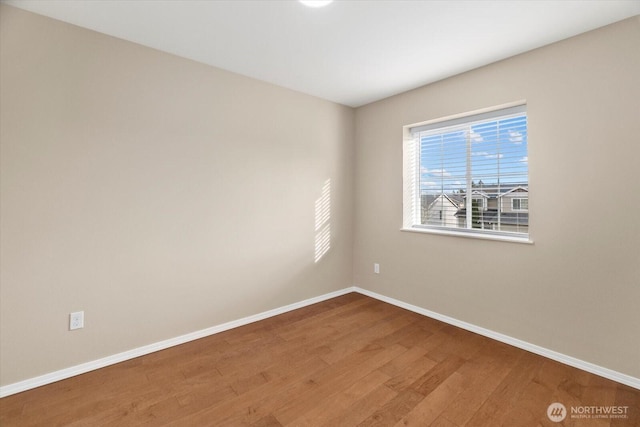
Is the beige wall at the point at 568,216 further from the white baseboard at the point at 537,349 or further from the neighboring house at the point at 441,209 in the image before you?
the neighboring house at the point at 441,209

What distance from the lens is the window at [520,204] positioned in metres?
2.50

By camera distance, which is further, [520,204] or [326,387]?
[520,204]

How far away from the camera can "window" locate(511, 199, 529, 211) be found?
250cm

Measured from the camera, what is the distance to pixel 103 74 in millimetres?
2143

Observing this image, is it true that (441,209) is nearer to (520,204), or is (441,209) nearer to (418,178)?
(418,178)

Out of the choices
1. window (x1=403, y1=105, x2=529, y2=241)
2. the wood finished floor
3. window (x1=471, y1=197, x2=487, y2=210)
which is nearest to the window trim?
window (x1=403, y1=105, x2=529, y2=241)

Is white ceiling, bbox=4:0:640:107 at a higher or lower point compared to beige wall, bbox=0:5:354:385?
higher

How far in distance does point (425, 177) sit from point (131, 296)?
10.1ft

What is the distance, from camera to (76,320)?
2.09 metres

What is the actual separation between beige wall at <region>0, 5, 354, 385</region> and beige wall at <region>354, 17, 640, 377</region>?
1.76 m

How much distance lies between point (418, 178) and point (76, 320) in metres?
3.40

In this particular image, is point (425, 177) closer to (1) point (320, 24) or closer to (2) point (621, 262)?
(2) point (621, 262)

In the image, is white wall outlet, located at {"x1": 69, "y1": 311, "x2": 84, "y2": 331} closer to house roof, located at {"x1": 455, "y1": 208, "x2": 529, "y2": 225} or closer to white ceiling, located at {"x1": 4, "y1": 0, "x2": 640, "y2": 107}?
white ceiling, located at {"x1": 4, "y1": 0, "x2": 640, "y2": 107}

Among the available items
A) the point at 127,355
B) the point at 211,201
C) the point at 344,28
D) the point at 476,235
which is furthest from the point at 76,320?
the point at 476,235
